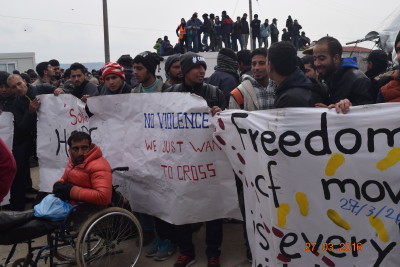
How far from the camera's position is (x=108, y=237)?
3.65 m

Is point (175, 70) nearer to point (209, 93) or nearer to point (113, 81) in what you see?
point (113, 81)

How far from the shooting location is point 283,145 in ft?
8.48

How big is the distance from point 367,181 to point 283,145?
54 cm

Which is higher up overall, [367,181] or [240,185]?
[367,181]

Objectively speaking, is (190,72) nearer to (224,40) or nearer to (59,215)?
(59,215)

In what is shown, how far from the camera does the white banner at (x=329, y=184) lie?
238 centimetres

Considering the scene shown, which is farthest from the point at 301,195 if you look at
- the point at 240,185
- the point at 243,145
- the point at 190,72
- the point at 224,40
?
the point at 224,40

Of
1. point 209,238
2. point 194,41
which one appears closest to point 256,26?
point 194,41

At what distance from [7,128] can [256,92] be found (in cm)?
344

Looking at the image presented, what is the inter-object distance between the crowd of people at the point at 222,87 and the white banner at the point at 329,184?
166 millimetres

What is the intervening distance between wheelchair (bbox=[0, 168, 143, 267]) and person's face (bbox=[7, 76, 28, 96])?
2.28 metres

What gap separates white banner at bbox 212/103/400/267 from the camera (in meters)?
2.38

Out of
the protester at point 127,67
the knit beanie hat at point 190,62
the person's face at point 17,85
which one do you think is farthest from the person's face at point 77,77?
the knit beanie hat at point 190,62
